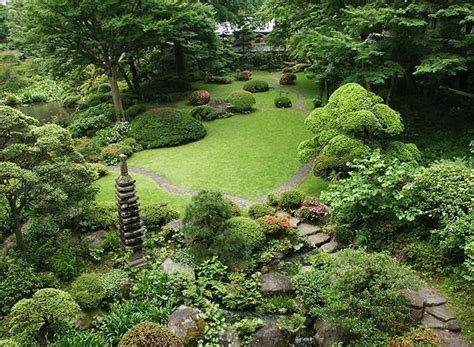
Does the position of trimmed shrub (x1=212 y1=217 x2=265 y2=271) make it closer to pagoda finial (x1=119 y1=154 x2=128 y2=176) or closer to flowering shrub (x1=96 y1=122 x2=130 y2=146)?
pagoda finial (x1=119 y1=154 x2=128 y2=176)

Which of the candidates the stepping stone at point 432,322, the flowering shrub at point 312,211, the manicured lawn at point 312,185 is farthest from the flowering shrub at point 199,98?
the stepping stone at point 432,322

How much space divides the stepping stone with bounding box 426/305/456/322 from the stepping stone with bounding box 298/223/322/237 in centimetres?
427

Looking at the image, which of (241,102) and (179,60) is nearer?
(241,102)

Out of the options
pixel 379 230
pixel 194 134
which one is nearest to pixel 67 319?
pixel 379 230

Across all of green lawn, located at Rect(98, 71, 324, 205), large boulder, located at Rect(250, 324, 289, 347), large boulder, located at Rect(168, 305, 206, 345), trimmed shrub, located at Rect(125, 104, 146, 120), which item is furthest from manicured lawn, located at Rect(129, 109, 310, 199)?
large boulder, located at Rect(250, 324, 289, 347)

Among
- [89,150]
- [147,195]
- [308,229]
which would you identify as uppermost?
[89,150]

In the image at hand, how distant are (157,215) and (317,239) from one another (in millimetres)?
5230

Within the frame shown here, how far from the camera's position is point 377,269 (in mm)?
8547

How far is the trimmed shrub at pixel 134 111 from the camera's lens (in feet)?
82.3

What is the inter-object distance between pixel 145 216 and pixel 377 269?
25.7 ft

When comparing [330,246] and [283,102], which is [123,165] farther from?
[283,102]

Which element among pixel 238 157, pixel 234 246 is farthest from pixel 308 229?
pixel 238 157

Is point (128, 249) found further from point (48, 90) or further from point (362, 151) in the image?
point (48, 90)

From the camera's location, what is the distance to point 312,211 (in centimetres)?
1335
